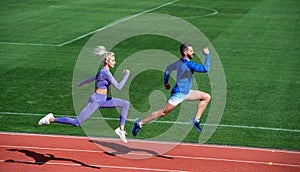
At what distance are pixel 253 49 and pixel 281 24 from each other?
7435mm

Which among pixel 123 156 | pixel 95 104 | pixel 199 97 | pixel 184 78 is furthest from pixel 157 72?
pixel 95 104

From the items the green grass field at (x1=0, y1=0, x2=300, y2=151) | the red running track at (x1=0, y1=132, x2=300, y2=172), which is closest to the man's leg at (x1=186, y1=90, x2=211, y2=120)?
the red running track at (x1=0, y1=132, x2=300, y2=172)

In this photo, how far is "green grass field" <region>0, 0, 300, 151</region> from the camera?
16.6m

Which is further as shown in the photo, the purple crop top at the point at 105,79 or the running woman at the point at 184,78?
the running woman at the point at 184,78

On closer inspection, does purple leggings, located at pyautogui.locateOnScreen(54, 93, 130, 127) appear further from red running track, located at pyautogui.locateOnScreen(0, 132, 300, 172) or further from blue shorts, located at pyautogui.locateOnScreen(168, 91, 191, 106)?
blue shorts, located at pyautogui.locateOnScreen(168, 91, 191, 106)

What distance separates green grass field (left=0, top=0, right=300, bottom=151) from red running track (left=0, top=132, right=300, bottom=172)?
66cm

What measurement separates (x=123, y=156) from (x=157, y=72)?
8613 millimetres

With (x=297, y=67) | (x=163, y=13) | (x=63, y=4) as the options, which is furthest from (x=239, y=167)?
(x=63, y=4)

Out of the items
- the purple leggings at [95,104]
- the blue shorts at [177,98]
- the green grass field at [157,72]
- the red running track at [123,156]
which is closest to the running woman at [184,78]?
the blue shorts at [177,98]

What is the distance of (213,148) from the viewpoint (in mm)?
14828

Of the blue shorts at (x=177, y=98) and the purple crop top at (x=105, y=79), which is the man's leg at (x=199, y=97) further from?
the purple crop top at (x=105, y=79)

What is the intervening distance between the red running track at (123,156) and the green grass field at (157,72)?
66 cm

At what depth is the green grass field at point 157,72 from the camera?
16578mm

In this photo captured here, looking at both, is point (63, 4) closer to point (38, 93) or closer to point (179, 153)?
point (38, 93)
